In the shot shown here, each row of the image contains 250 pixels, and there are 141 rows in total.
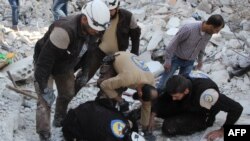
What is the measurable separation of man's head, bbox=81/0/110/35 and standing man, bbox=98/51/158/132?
488 millimetres

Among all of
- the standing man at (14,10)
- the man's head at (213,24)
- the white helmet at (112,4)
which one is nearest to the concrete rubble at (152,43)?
the standing man at (14,10)

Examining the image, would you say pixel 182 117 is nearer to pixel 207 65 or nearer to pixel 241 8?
pixel 207 65

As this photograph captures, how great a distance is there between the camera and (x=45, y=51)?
3.73 meters

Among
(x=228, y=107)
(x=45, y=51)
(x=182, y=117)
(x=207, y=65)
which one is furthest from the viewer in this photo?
(x=207, y=65)

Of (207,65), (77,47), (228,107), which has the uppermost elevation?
(77,47)

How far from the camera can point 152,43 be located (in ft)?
23.8

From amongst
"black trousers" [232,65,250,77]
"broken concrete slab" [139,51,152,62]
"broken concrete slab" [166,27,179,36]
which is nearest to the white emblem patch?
"black trousers" [232,65,250,77]

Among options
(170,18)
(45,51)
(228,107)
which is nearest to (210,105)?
(228,107)

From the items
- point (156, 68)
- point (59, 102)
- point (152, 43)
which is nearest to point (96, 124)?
point (59, 102)

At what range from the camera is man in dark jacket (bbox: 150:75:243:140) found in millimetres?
4242

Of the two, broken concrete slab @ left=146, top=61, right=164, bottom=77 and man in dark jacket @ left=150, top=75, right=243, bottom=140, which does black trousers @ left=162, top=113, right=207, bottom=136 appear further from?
broken concrete slab @ left=146, top=61, right=164, bottom=77

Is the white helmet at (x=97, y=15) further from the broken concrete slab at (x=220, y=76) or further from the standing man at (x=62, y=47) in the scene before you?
the broken concrete slab at (x=220, y=76)

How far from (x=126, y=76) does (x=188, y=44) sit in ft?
4.13

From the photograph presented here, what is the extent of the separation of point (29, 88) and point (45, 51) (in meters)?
2.15
